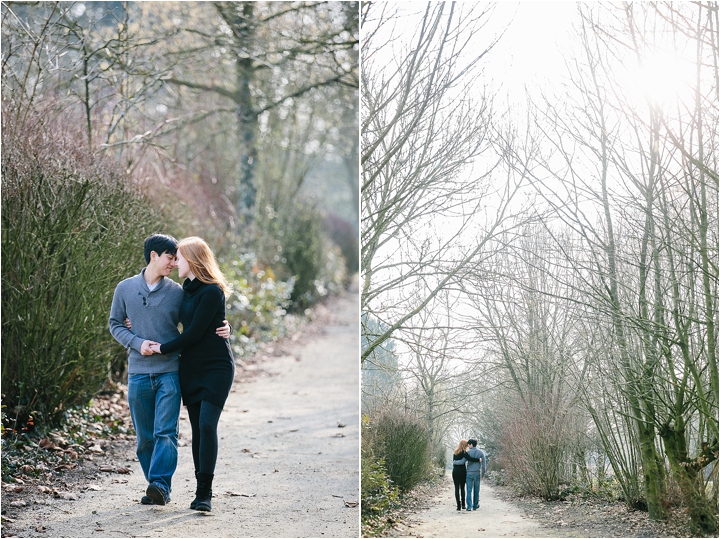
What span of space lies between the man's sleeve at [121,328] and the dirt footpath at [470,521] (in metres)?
1.74

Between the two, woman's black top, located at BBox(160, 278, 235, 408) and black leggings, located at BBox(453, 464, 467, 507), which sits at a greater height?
woman's black top, located at BBox(160, 278, 235, 408)

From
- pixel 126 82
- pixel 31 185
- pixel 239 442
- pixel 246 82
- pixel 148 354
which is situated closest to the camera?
pixel 148 354

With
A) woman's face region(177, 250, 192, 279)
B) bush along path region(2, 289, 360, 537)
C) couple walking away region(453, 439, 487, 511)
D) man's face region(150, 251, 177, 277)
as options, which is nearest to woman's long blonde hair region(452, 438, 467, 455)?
couple walking away region(453, 439, 487, 511)

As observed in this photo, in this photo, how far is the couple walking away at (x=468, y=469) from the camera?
431 centimetres

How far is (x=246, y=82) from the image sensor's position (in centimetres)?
1172

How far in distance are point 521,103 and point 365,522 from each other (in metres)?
2.46

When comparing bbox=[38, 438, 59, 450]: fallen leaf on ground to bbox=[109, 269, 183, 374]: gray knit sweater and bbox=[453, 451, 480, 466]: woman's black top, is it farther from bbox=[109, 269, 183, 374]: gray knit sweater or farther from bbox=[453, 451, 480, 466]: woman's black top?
bbox=[453, 451, 480, 466]: woman's black top

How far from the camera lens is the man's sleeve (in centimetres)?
423

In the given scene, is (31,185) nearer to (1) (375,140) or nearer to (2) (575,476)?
(1) (375,140)

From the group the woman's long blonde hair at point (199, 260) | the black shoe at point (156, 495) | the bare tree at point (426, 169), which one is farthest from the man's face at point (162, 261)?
the black shoe at point (156, 495)

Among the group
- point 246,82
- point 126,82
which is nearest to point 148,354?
point 126,82

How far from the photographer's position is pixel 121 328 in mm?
4285

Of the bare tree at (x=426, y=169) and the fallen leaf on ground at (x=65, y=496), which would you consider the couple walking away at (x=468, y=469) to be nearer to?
the bare tree at (x=426, y=169)

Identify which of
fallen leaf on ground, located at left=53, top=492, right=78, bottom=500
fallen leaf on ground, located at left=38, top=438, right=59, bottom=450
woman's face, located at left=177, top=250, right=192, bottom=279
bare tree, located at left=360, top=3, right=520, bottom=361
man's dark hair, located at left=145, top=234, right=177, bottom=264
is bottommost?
fallen leaf on ground, located at left=53, top=492, right=78, bottom=500
